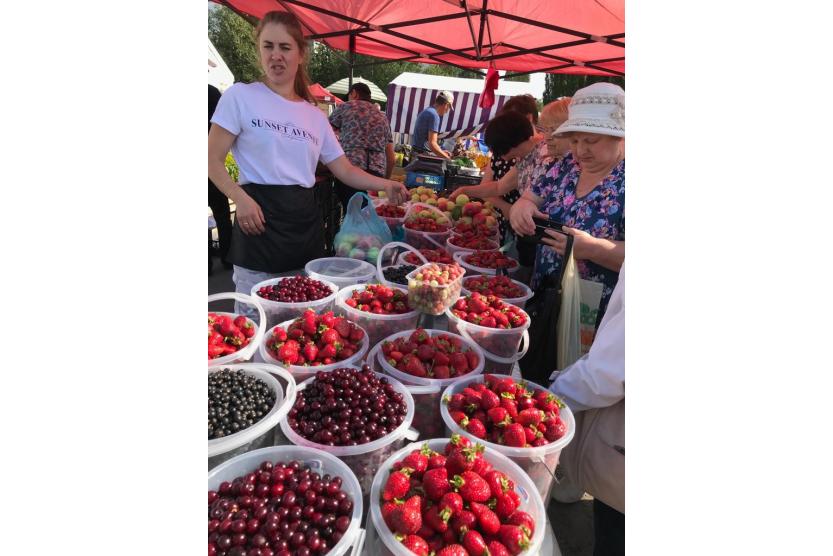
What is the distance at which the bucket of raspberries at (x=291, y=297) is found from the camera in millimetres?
2227

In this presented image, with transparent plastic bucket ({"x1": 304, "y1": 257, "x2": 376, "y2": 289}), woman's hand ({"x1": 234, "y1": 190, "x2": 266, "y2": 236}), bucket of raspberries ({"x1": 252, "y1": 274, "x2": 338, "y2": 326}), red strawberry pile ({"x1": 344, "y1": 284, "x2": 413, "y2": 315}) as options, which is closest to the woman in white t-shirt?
woman's hand ({"x1": 234, "y1": 190, "x2": 266, "y2": 236})

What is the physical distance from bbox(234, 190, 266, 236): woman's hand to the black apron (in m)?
0.08

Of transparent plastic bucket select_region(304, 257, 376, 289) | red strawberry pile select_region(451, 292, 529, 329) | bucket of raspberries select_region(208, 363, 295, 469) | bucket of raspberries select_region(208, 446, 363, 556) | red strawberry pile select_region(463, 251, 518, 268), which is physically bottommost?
bucket of raspberries select_region(208, 446, 363, 556)

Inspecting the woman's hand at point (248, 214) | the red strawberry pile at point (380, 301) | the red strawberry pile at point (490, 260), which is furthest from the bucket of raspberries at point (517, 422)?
the red strawberry pile at point (490, 260)

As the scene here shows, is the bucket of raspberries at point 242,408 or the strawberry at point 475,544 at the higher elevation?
the bucket of raspberries at point 242,408

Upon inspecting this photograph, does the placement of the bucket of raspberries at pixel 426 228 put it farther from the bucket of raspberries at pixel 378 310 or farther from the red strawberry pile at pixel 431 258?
the bucket of raspberries at pixel 378 310

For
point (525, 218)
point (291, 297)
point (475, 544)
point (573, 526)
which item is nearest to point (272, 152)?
point (291, 297)

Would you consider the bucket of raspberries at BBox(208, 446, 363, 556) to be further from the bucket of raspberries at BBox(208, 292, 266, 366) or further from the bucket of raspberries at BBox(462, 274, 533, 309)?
the bucket of raspberries at BBox(462, 274, 533, 309)

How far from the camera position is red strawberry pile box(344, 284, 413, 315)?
2.33 metres

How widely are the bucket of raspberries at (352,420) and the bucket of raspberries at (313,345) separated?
0.20 meters

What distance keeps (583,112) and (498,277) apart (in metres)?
1.10

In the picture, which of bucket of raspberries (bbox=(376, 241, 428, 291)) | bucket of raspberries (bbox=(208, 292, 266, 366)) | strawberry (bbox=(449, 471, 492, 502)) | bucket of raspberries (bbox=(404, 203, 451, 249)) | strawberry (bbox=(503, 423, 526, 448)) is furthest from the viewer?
bucket of raspberries (bbox=(404, 203, 451, 249))

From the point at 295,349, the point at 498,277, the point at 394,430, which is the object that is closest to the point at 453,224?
the point at 498,277

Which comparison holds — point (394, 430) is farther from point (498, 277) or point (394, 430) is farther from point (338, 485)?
point (498, 277)
